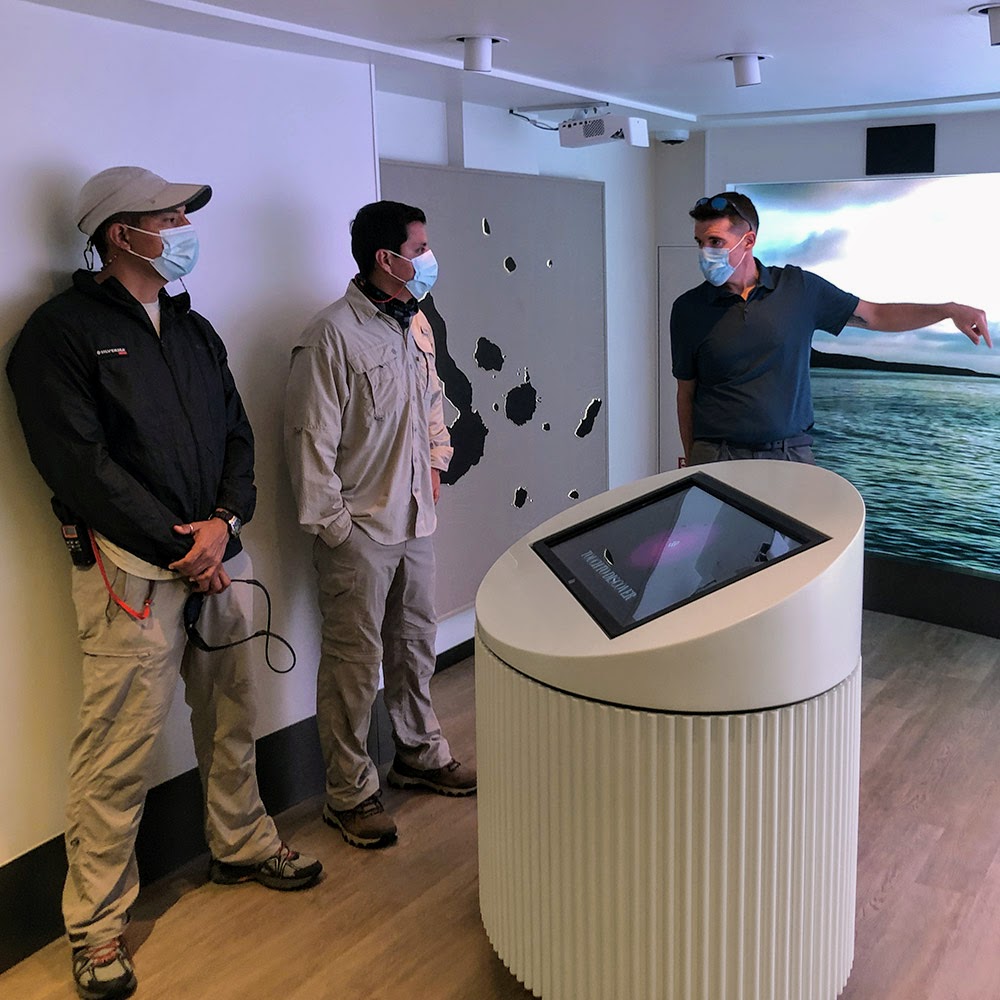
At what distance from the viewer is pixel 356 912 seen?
108 inches

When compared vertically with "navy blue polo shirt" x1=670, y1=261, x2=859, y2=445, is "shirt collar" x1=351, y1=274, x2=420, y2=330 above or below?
above

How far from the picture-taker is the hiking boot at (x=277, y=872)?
9.29 feet

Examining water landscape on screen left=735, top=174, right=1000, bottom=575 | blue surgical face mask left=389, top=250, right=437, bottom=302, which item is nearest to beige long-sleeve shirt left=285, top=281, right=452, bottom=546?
blue surgical face mask left=389, top=250, right=437, bottom=302

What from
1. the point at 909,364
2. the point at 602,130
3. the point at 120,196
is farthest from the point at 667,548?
the point at 909,364

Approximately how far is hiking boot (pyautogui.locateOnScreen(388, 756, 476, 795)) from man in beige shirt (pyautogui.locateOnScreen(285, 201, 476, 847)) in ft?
0.77

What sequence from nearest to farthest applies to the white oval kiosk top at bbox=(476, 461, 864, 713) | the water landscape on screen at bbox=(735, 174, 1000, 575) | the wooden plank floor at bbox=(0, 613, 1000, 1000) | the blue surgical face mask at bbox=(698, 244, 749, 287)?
the white oval kiosk top at bbox=(476, 461, 864, 713) < the wooden plank floor at bbox=(0, 613, 1000, 1000) < the blue surgical face mask at bbox=(698, 244, 749, 287) < the water landscape on screen at bbox=(735, 174, 1000, 575)

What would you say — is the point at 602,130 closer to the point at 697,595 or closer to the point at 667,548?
the point at 667,548

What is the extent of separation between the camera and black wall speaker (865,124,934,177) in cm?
464

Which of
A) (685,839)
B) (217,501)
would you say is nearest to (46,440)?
(217,501)

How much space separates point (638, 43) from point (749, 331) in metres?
0.89

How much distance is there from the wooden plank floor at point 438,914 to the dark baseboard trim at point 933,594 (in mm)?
1210

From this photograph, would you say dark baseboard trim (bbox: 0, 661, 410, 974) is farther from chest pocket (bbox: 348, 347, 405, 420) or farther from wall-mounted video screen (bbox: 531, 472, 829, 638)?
wall-mounted video screen (bbox: 531, 472, 829, 638)

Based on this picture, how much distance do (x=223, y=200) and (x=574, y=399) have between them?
2123 millimetres

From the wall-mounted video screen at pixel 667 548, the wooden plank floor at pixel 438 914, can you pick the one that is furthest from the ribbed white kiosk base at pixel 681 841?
the wooden plank floor at pixel 438 914
